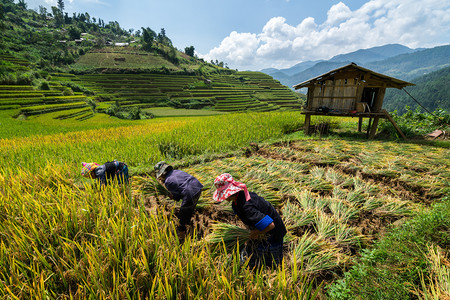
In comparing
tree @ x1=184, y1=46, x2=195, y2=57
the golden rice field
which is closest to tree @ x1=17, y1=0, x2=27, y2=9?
tree @ x1=184, y1=46, x2=195, y2=57

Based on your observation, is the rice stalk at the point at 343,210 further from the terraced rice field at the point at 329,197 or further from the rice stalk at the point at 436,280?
the rice stalk at the point at 436,280

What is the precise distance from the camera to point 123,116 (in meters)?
27.2

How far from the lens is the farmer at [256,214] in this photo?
1.90 metres

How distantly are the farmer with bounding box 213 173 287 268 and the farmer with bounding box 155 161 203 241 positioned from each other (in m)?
0.60

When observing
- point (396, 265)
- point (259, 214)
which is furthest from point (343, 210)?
point (259, 214)

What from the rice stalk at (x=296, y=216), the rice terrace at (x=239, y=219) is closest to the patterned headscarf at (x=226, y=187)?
the rice terrace at (x=239, y=219)

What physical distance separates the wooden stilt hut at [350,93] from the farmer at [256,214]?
7595 mm

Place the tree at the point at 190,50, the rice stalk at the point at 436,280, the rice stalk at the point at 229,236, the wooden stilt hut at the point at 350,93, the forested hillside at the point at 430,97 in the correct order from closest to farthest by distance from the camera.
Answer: the rice stalk at the point at 436,280, the rice stalk at the point at 229,236, the wooden stilt hut at the point at 350,93, the forested hillside at the point at 430,97, the tree at the point at 190,50

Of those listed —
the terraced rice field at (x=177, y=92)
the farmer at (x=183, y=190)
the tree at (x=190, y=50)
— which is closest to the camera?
the farmer at (x=183, y=190)

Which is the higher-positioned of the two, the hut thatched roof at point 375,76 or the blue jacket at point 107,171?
the hut thatched roof at point 375,76

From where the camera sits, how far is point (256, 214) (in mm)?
1910

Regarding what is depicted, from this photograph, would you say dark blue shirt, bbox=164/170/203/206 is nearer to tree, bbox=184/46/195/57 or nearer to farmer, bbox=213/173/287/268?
farmer, bbox=213/173/287/268

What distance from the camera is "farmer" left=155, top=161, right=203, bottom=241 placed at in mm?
2480

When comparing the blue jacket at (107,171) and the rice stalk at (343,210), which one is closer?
the rice stalk at (343,210)
